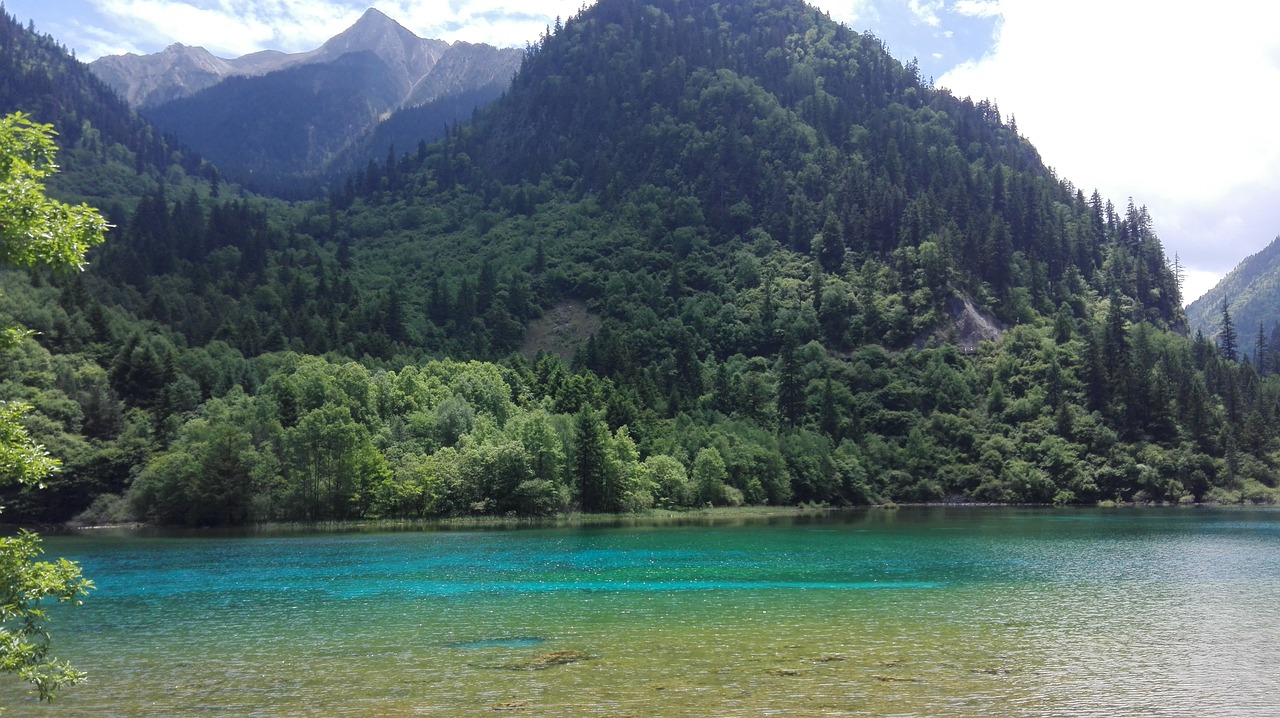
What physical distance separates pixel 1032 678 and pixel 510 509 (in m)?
106

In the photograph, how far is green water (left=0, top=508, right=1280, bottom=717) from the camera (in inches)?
1207

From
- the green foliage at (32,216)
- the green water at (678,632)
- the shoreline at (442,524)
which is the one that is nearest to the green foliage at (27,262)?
the green foliage at (32,216)

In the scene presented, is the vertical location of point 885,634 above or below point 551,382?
below

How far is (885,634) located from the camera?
4166 cm

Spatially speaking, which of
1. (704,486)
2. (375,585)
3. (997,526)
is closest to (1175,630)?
(375,585)

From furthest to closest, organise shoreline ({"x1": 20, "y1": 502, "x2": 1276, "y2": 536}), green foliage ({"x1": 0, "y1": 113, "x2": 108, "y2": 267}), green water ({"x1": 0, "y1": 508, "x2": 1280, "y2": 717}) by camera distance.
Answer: shoreline ({"x1": 20, "y1": 502, "x2": 1276, "y2": 536})
green water ({"x1": 0, "y1": 508, "x2": 1280, "y2": 717})
green foliage ({"x1": 0, "y1": 113, "x2": 108, "y2": 267})

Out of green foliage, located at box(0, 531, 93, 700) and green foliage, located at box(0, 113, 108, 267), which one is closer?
green foliage, located at box(0, 113, 108, 267)

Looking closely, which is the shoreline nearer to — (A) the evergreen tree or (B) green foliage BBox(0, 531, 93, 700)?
(A) the evergreen tree

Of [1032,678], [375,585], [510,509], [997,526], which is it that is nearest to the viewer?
[1032,678]

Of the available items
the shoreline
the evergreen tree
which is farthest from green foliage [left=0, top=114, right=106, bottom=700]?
the evergreen tree

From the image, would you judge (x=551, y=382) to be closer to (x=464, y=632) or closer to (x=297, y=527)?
(x=297, y=527)

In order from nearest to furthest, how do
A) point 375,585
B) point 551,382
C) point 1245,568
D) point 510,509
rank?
point 375,585
point 1245,568
point 510,509
point 551,382

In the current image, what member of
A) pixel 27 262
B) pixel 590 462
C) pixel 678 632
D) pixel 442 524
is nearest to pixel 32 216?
pixel 27 262

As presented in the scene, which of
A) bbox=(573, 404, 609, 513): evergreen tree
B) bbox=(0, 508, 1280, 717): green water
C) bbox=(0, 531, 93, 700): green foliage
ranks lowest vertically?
bbox=(0, 508, 1280, 717): green water
